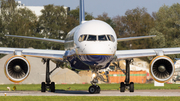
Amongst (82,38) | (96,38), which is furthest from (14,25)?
A: (96,38)

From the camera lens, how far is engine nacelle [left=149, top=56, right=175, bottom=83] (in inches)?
861

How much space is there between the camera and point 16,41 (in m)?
73.4

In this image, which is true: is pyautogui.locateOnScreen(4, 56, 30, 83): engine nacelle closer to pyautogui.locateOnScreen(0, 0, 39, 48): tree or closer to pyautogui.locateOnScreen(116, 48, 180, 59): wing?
pyautogui.locateOnScreen(116, 48, 180, 59): wing

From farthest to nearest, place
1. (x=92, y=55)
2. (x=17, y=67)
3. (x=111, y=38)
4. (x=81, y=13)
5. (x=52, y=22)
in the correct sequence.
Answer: (x=52, y=22), (x=81, y=13), (x=17, y=67), (x=111, y=38), (x=92, y=55)

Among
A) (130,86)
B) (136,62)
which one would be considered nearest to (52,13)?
(136,62)

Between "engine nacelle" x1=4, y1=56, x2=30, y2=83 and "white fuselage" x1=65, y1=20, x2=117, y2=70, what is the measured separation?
328 centimetres

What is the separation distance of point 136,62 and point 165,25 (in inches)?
478

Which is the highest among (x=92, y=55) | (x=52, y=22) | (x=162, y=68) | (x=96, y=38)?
(x=52, y=22)

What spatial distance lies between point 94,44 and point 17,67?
18.7 ft

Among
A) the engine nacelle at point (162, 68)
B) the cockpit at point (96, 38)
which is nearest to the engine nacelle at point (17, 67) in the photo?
the cockpit at point (96, 38)

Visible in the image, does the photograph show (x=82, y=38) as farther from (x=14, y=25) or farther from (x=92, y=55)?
(x=14, y=25)

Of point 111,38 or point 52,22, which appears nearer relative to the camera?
point 111,38

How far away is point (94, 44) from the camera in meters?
19.8
